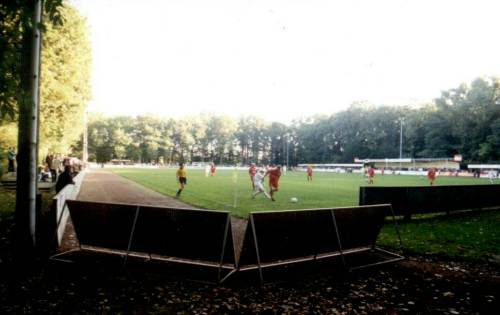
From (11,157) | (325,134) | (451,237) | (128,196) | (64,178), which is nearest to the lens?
(451,237)

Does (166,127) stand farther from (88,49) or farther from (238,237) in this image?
(238,237)

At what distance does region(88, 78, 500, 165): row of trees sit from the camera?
83.4 meters

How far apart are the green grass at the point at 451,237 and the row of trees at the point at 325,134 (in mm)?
73917

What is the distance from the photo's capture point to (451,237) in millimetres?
10828

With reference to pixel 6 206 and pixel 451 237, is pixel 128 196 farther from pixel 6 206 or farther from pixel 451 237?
pixel 451 237

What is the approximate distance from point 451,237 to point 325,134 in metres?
115

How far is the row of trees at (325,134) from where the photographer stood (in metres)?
83.4

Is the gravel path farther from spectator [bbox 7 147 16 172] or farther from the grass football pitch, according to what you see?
spectator [bbox 7 147 16 172]

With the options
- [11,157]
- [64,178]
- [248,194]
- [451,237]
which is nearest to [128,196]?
[64,178]

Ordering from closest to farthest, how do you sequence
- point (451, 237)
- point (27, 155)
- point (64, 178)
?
point (27, 155), point (451, 237), point (64, 178)

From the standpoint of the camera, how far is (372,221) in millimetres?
8148

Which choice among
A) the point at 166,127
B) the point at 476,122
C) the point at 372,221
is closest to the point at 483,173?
the point at 476,122

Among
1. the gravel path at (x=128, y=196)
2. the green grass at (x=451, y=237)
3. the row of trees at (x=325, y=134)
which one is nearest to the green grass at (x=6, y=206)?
the gravel path at (x=128, y=196)

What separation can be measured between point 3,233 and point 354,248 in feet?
27.5
